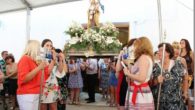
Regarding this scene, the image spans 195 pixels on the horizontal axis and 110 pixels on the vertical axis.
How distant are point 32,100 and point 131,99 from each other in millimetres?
958

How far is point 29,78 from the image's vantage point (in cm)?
320

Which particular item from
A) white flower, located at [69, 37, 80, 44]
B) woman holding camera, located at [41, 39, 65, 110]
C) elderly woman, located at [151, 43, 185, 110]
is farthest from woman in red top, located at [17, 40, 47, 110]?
white flower, located at [69, 37, 80, 44]

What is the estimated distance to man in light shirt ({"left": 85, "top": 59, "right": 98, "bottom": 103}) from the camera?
815cm

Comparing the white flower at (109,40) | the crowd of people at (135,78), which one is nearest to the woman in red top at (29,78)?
the crowd of people at (135,78)

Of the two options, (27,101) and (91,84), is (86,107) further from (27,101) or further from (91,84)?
(27,101)

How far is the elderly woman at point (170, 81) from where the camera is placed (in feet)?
11.1

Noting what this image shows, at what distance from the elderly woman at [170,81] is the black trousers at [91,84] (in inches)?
188

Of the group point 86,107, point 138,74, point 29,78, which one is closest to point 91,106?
point 86,107

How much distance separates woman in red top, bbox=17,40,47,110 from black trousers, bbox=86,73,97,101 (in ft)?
16.0

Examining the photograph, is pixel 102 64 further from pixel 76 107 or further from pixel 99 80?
pixel 76 107

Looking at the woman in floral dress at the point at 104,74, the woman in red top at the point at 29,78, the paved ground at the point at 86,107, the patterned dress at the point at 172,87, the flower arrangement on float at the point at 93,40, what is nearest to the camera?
the woman in red top at the point at 29,78

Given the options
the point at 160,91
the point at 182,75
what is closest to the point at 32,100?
the point at 160,91

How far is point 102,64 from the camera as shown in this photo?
27.1ft

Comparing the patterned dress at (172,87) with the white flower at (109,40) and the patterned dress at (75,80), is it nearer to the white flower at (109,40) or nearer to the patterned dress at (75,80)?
the white flower at (109,40)
